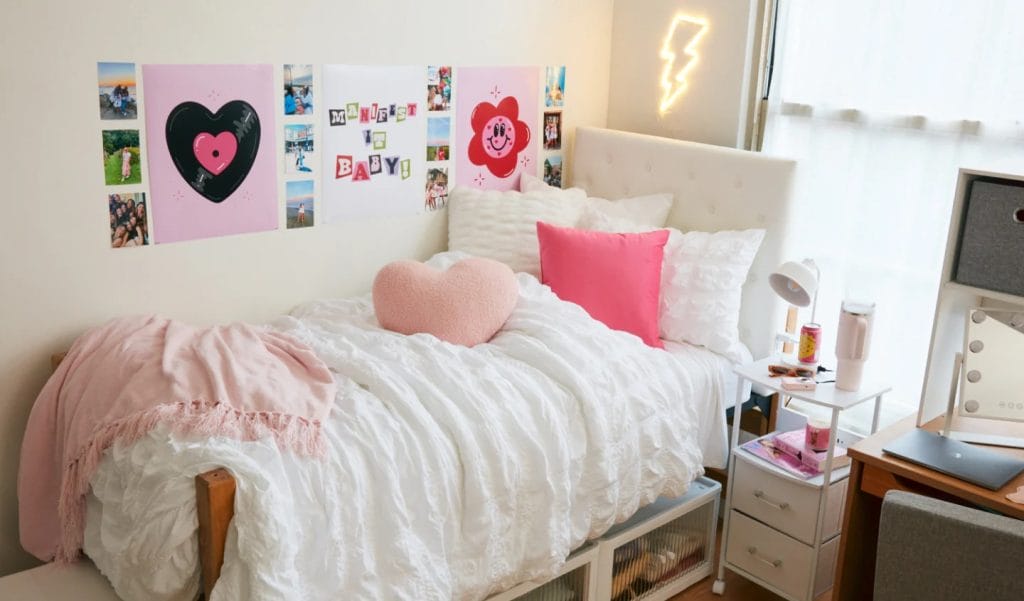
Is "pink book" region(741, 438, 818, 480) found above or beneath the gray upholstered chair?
beneath

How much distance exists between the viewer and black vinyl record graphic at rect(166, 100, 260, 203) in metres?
2.57

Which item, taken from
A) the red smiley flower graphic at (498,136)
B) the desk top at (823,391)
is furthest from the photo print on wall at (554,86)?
the desk top at (823,391)

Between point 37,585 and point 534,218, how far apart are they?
1.82 m

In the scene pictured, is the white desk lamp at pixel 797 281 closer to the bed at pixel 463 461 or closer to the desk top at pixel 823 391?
the desk top at pixel 823 391

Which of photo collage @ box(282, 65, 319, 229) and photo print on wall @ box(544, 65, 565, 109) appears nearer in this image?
photo collage @ box(282, 65, 319, 229)

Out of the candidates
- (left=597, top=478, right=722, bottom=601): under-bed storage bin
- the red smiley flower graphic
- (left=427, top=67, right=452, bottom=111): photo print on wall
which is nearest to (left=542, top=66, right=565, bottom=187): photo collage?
the red smiley flower graphic

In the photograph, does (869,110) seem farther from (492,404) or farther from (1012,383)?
(492,404)

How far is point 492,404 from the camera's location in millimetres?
2279

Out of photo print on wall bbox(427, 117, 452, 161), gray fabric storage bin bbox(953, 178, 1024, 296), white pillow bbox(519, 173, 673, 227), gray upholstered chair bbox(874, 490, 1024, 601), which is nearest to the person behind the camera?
gray upholstered chair bbox(874, 490, 1024, 601)

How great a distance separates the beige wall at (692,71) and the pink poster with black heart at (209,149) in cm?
143

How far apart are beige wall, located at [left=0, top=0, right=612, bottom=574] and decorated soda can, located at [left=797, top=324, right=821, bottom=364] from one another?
1294 millimetres

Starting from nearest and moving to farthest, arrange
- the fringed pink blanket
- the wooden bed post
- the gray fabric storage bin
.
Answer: the wooden bed post → the fringed pink blanket → the gray fabric storage bin

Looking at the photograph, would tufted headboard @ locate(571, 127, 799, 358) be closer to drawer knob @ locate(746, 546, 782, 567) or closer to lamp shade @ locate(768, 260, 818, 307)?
lamp shade @ locate(768, 260, 818, 307)

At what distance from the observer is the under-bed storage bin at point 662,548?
2623 millimetres
